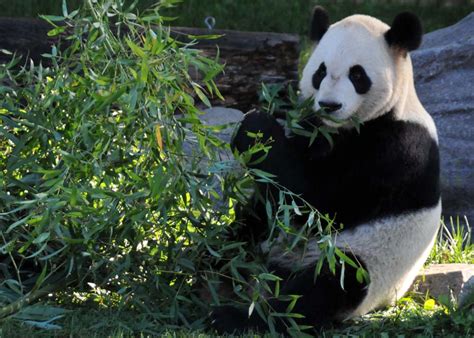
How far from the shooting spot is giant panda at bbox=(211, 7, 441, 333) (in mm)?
4984

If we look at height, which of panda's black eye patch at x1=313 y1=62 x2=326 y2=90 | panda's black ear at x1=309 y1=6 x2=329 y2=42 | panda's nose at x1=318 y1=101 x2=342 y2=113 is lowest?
panda's nose at x1=318 y1=101 x2=342 y2=113

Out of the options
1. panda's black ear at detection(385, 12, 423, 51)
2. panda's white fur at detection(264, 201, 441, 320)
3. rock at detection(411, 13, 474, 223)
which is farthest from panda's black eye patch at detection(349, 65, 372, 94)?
rock at detection(411, 13, 474, 223)

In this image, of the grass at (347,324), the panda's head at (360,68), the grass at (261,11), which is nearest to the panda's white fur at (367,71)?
the panda's head at (360,68)

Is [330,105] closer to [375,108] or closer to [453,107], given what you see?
[375,108]

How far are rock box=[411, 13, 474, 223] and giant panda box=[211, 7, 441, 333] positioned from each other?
2.09 m

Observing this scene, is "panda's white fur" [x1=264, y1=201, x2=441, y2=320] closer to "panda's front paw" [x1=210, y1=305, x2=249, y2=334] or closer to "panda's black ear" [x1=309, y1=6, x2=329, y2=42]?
"panda's front paw" [x1=210, y1=305, x2=249, y2=334]

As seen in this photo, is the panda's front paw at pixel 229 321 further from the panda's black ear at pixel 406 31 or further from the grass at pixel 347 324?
the panda's black ear at pixel 406 31

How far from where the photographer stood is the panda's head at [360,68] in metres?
4.97

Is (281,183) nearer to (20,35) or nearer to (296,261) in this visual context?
(296,261)

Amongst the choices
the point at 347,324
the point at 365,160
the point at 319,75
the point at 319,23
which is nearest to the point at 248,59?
the point at 319,23

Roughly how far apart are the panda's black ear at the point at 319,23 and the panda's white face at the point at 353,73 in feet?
0.78

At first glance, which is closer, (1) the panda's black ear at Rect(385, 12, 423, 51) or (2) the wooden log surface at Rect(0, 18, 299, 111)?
(1) the panda's black ear at Rect(385, 12, 423, 51)

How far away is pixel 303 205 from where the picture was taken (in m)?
5.11

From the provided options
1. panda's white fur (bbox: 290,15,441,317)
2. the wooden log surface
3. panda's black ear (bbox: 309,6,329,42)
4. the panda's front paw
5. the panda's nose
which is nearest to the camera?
the panda's front paw
